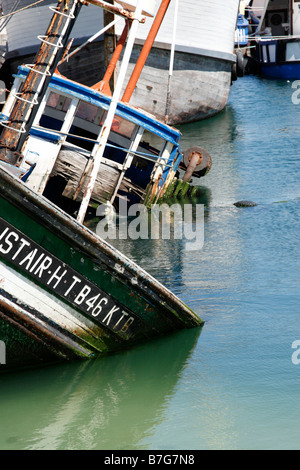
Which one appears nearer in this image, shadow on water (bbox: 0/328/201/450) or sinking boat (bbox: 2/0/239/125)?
shadow on water (bbox: 0/328/201/450)

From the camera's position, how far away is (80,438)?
6.11 metres

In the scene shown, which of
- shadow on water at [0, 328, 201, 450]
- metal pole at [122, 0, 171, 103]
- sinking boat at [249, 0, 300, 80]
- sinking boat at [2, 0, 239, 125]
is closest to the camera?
shadow on water at [0, 328, 201, 450]

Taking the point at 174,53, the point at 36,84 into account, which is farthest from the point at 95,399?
the point at 174,53

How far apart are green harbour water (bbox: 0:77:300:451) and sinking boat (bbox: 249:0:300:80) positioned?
25136 millimetres

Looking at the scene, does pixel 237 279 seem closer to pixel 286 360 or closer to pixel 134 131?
pixel 286 360

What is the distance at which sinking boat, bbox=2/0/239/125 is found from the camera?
21.9 m

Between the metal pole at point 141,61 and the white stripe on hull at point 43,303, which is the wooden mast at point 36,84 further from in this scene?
the metal pole at point 141,61

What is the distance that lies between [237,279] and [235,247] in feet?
5.98

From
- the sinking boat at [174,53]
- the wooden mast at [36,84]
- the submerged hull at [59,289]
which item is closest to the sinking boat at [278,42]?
the sinking boat at [174,53]

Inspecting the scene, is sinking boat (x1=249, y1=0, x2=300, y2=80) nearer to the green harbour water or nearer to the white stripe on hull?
the green harbour water

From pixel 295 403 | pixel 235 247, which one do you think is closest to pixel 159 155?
pixel 235 247

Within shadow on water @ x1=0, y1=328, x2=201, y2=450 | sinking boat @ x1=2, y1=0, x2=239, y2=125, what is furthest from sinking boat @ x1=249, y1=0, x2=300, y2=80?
shadow on water @ x1=0, y1=328, x2=201, y2=450

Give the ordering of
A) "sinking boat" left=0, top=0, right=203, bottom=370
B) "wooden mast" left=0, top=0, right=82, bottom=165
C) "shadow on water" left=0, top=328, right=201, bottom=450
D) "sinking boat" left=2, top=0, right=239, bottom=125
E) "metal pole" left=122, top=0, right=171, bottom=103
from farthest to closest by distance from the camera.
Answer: "sinking boat" left=2, top=0, right=239, bottom=125
"metal pole" left=122, top=0, right=171, bottom=103
"wooden mast" left=0, top=0, right=82, bottom=165
"sinking boat" left=0, top=0, right=203, bottom=370
"shadow on water" left=0, top=328, right=201, bottom=450

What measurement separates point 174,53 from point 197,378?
59.1 feet
